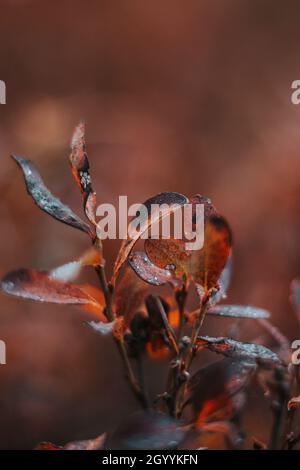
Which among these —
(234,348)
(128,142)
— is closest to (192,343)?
(234,348)

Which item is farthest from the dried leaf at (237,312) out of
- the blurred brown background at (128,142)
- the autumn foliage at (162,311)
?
the blurred brown background at (128,142)

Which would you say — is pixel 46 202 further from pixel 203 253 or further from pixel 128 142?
pixel 128 142

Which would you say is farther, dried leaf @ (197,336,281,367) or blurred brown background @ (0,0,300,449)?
blurred brown background @ (0,0,300,449)

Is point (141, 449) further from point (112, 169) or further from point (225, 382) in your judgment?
point (112, 169)

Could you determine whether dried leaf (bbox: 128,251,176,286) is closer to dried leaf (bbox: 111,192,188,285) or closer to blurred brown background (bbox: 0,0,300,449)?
dried leaf (bbox: 111,192,188,285)

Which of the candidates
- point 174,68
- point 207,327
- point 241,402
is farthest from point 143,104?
point 241,402

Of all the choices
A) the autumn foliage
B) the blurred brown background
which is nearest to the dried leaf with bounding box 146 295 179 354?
the autumn foliage
